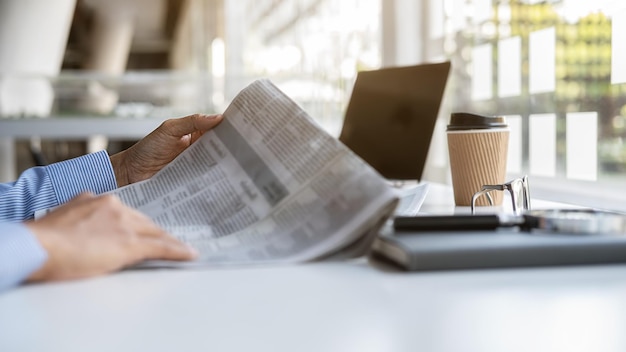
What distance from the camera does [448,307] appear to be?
500 mm

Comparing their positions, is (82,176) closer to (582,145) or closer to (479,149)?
(479,149)

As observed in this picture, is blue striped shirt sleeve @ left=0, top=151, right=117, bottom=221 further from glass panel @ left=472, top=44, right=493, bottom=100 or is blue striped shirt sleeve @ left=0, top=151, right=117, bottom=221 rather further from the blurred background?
glass panel @ left=472, top=44, right=493, bottom=100

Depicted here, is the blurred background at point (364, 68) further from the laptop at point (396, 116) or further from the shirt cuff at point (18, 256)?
the shirt cuff at point (18, 256)

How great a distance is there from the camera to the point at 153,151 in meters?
1.18

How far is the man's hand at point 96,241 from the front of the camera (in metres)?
0.56

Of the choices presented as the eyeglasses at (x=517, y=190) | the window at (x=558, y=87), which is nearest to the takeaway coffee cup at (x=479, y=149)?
the eyeglasses at (x=517, y=190)

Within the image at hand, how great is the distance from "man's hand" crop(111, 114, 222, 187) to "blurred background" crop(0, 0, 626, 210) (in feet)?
2.51

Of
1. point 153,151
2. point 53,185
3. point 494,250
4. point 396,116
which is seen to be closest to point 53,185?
point 53,185

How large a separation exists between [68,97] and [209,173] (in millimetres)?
3471

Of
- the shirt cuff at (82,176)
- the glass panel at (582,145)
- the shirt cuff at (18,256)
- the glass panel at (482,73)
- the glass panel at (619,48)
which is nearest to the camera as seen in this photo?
the shirt cuff at (18,256)

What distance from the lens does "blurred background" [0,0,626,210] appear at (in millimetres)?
1500

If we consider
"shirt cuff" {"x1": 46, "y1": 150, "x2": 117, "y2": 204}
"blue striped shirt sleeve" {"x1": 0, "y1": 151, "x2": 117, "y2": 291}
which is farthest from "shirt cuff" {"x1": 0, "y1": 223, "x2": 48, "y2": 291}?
"shirt cuff" {"x1": 46, "y1": 150, "x2": 117, "y2": 204}

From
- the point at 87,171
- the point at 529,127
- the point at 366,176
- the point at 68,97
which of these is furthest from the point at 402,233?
the point at 68,97

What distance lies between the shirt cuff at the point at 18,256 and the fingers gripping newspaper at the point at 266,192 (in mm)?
92
